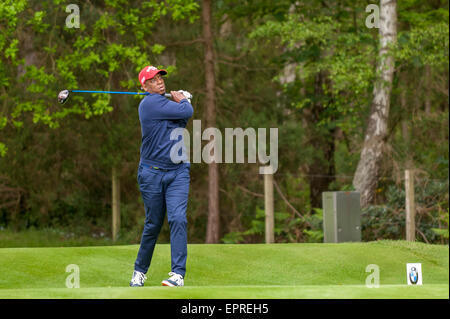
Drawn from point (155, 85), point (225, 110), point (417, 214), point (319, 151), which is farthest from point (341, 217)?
point (319, 151)

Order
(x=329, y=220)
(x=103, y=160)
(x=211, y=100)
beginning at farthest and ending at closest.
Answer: (x=103, y=160) < (x=211, y=100) < (x=329, y=220)

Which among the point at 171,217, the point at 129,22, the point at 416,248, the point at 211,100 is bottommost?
the point at 416,248

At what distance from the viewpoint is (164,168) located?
24.0 ft

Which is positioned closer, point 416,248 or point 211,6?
point 416,248

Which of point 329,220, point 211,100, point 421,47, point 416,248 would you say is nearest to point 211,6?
point 211,100

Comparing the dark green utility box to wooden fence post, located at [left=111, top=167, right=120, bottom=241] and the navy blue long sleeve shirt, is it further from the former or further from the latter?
wooden fence post, located at [left=111, top=167, right=120, bottom=241]

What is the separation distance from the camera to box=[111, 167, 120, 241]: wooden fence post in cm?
1938

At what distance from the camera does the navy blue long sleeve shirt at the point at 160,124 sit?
23.8 ft

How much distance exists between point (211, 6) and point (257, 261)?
11.0m

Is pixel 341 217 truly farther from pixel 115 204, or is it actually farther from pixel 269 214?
pixel 115 204

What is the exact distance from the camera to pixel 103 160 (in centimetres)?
1975

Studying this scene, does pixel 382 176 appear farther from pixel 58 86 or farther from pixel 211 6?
pixel 58 86

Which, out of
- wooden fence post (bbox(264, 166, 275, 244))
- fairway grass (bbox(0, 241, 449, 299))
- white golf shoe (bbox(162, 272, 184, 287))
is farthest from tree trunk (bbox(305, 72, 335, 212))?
white golf shoe (bbox(162, 272, 184, 287))

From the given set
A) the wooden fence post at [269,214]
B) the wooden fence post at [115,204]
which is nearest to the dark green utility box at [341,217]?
the wooden fence post at [269,214]
